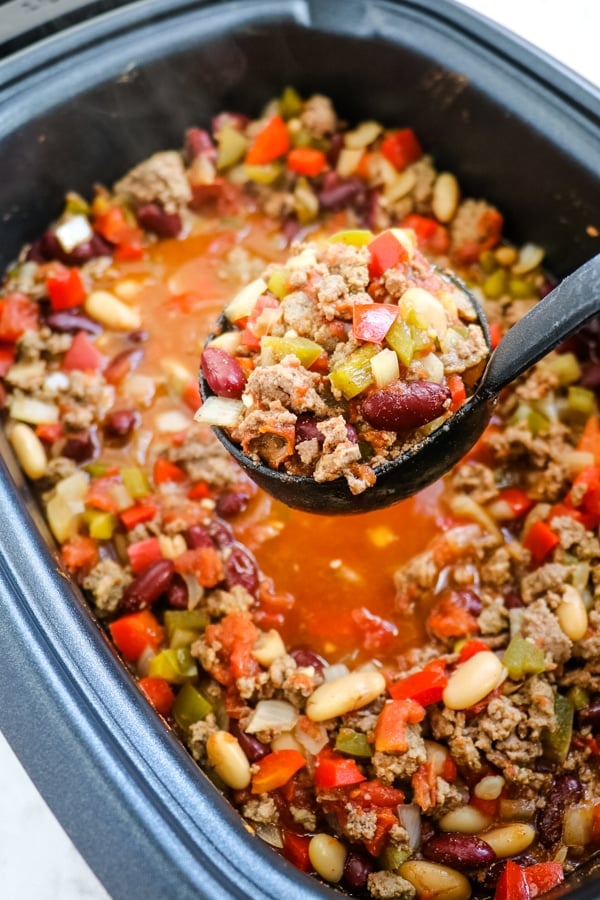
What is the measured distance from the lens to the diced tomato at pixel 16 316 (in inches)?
103

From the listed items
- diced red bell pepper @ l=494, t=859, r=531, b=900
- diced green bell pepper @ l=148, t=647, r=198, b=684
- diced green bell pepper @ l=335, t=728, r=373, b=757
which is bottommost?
diced red bell pepper @ l=494, t=859, r=531, b=900

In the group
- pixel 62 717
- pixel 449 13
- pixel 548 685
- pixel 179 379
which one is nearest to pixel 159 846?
pixel 62 717

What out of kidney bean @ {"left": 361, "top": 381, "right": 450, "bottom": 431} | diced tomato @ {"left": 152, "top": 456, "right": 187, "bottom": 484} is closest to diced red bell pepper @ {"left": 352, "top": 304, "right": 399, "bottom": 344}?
kidney bean @ {"left": 361, "top": 381, "right": 450, "bottom": 431}

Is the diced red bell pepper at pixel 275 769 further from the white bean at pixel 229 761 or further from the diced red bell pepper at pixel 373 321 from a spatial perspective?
the diced red bell pepper at pixel 373 321

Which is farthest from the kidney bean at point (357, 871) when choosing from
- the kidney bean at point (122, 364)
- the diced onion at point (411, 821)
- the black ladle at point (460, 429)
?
the kidney bean at point (122, 364)

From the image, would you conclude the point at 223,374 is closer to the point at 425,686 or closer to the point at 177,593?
the point at 177,593

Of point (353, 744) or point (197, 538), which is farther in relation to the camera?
point (197, 538)

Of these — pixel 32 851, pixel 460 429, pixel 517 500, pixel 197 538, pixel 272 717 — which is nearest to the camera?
pixel 32 851

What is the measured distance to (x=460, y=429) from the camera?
190cm

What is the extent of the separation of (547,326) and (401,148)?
1385 millimetres

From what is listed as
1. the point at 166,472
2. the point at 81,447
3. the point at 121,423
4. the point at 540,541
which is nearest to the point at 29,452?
the point at 81,447

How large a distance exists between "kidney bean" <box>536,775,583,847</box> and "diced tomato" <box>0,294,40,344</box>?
6.38 ft

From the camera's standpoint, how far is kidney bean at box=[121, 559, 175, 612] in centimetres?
226

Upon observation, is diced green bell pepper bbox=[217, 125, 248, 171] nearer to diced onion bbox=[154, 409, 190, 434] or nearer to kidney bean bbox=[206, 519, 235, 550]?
diced onion bbox=[154, 409, 190, 434]
